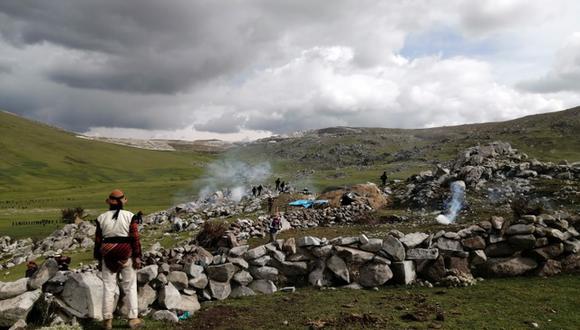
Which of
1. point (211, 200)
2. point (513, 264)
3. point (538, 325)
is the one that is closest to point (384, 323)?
point (538, 325)

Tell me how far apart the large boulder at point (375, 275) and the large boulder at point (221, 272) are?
399 cm

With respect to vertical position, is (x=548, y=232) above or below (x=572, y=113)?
below

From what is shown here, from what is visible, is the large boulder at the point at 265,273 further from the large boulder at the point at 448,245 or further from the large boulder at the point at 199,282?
the large boulder at the point at 448,245

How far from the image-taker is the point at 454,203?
3231 centimetres

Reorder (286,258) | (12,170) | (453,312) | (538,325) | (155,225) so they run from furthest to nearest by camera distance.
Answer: (12,170)
(155,225)
(286,258)
(453,312)
(538,325)

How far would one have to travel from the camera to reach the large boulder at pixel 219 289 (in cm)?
1191

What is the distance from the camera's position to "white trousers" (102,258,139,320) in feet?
31.1

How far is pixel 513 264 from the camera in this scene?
40.7 ft

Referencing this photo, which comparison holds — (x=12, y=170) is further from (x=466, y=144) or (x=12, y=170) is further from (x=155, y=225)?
(x=466, y=144)

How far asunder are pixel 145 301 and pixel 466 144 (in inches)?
5227

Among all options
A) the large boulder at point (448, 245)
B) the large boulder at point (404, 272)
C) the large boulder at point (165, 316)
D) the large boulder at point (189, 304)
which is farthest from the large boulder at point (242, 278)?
the large boulder at point (448, 245)

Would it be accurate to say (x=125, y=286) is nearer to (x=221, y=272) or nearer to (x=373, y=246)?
(x=221, y=272)

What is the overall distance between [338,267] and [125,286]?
245 inches

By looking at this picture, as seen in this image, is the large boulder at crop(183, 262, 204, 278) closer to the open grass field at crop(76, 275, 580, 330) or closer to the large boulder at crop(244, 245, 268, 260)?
the open grass field at crop(76, 275, 580, 330)
